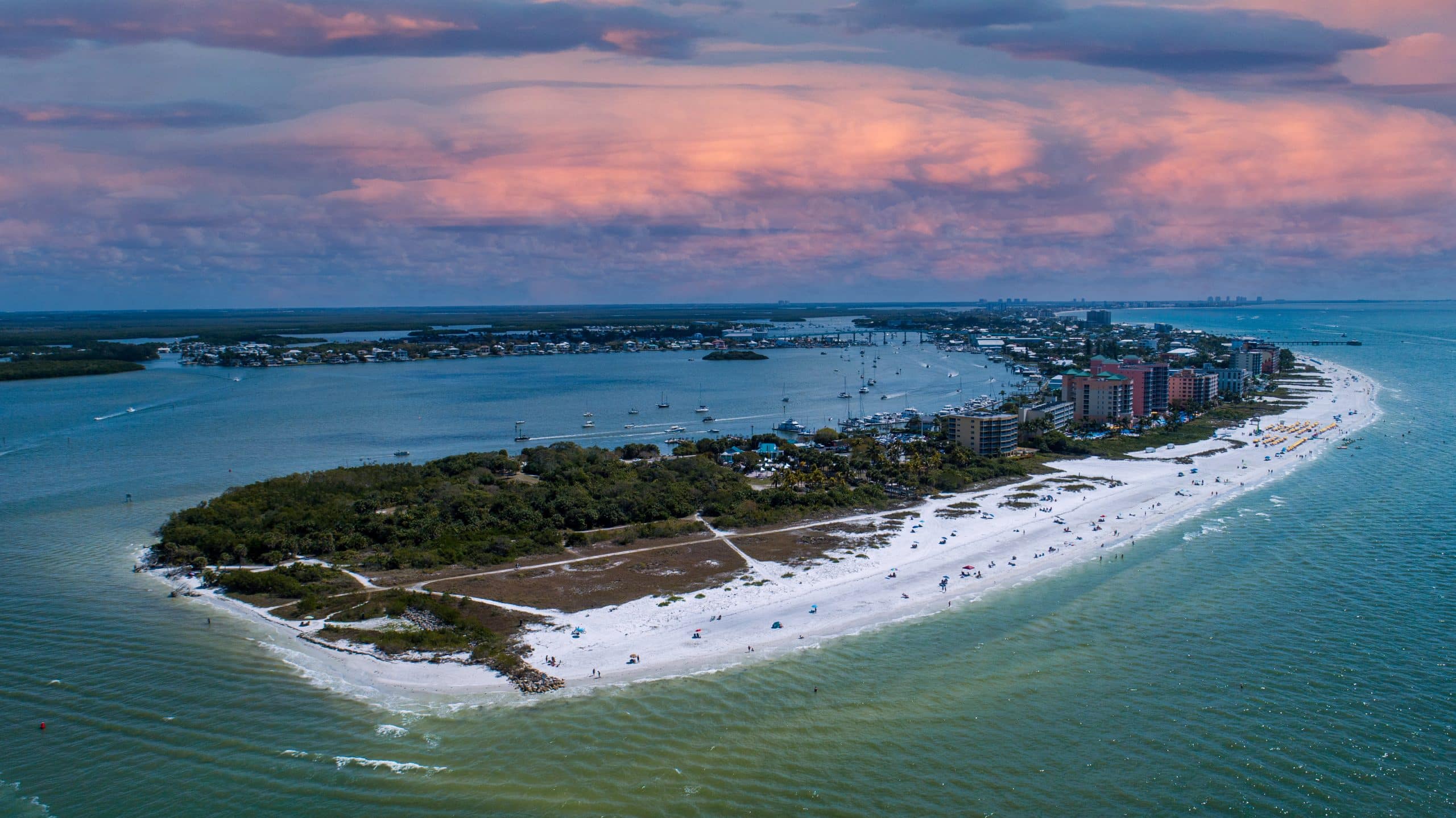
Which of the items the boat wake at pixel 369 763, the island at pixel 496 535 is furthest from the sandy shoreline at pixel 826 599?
the boat wake at pixel 369 763

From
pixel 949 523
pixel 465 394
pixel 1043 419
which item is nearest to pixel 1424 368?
pixel 1043 419

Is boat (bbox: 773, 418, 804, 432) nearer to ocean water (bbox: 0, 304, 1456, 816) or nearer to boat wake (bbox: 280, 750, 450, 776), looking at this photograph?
ocean water (bbox: 0, 304, 1456, 816)

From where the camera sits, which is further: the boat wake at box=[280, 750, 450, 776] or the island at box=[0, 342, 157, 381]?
the island at box=[0, 342, 157, 381]

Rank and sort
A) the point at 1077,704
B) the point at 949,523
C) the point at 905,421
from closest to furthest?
the point at 1077,704 → the point at 949,523 → the point at 905,421

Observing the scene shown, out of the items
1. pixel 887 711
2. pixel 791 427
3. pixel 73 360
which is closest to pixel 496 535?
pixel 887 711

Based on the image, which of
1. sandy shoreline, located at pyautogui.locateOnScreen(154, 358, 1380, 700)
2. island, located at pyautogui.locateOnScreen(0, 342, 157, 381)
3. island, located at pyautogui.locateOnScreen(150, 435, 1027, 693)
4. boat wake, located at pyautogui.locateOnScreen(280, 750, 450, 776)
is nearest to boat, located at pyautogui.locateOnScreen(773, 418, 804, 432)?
island, located at pyautogui.locateOnScreen(150, 435, 1027, 693)

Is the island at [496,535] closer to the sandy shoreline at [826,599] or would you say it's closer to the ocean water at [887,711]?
the sandy shoreline at [826,599]

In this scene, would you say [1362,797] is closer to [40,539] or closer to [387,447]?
[40,539]
